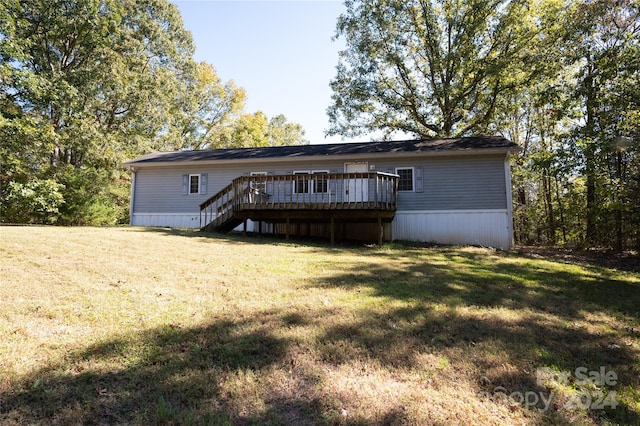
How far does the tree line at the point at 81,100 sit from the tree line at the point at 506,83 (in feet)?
41.8

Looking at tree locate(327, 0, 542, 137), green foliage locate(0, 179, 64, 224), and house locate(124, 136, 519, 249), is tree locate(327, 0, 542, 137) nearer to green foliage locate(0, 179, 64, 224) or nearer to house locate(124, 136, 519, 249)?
house locate(124, 136, 519, 249)

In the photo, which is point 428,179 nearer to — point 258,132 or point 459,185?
point 459,185

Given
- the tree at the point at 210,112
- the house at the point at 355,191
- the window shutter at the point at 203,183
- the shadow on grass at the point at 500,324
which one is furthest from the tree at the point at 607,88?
the tree at the point at 210,112

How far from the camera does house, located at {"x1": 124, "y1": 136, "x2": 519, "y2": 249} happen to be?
504 inches

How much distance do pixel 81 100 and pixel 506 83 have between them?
24463 mm

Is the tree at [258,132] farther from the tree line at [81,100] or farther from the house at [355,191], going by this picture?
the house at [355,191]

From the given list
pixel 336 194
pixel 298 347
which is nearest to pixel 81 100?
pixel 336 194

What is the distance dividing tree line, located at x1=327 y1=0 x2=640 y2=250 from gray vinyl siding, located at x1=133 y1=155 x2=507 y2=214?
262 centimetres

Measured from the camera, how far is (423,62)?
23.5 m

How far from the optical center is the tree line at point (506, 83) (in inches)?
520

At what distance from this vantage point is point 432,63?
854 inches

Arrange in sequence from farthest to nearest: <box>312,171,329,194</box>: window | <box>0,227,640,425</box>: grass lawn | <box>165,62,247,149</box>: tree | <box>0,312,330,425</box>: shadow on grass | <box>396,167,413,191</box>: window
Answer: <box>165,62,247,149</box>: tree, <box>396,167,413,191</box>: window, <box>312,171,329,194</box>: window, <box>0,227,640,425</box>: grass lawn, <box>0,312,330,425</box>: shadow on grass

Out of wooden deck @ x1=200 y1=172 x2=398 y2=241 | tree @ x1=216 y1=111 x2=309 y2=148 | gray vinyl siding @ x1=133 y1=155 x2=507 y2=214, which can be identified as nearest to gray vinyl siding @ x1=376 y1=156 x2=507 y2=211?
gray vinyl siding @ x1=133 y1=155 x2=507 y2=214

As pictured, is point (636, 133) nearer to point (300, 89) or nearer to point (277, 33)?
point (277, 33)
